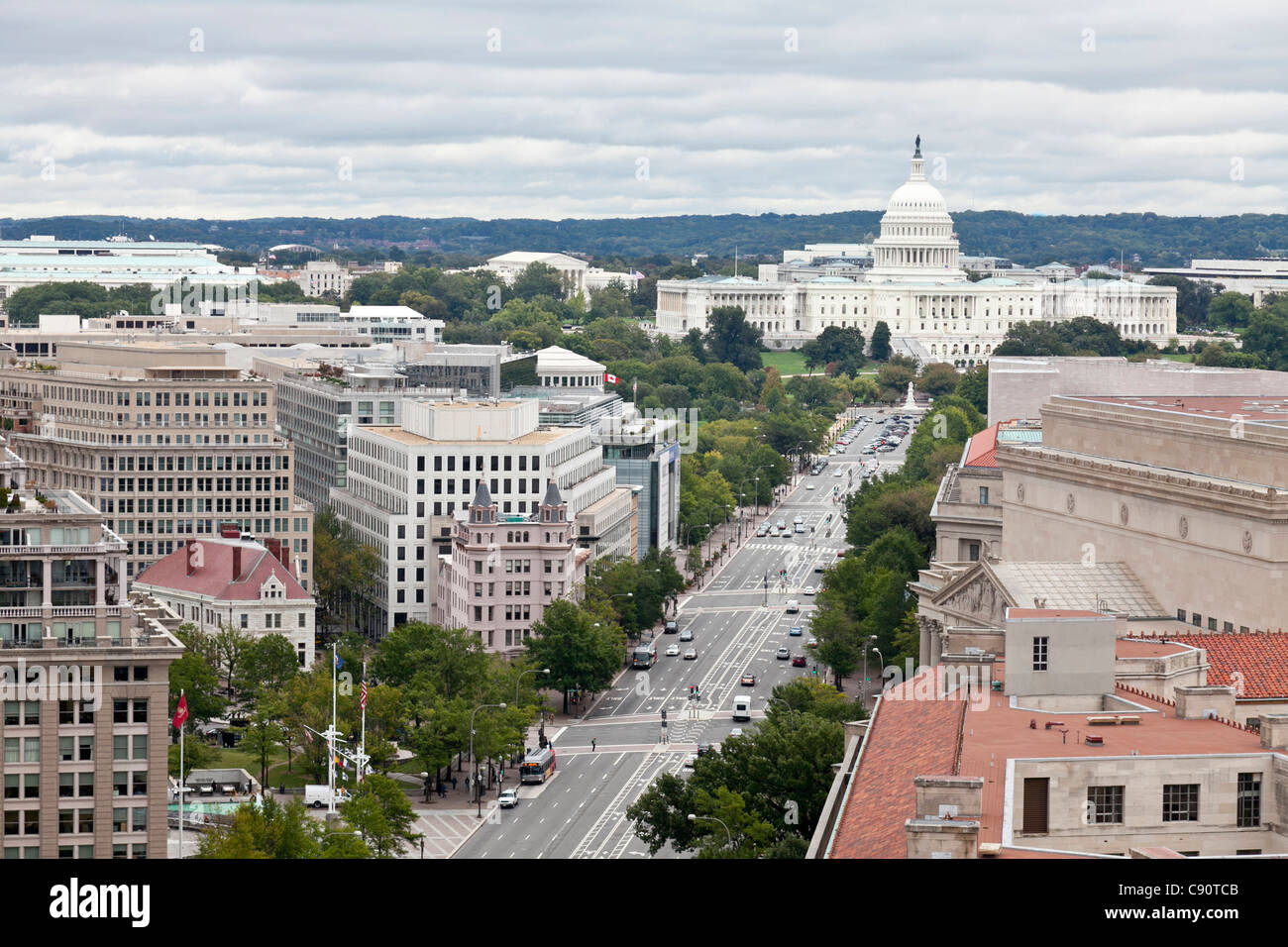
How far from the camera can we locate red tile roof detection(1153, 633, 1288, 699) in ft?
182

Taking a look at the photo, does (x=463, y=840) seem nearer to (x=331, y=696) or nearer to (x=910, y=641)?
(x=331, y=696)

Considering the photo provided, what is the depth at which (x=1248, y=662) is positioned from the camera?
59.8 meters

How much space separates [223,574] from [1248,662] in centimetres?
6840

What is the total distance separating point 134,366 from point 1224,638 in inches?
4192

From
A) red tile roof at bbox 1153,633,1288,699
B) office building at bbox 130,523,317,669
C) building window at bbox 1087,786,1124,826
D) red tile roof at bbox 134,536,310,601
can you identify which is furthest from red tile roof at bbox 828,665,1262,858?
red tile roof at bbox 134,536,310,601

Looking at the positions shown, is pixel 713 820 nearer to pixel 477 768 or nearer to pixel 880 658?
pixel 477 768

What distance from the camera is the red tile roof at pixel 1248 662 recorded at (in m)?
55.3

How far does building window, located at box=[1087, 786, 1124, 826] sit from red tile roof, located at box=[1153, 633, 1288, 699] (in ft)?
46.2

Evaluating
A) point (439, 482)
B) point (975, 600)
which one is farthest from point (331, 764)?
point (439, 482)

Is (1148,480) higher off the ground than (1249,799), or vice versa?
(1148,480)

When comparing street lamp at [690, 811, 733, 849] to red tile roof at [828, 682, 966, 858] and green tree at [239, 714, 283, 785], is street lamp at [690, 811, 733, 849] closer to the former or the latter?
red tile roof at [828, 682, 966, 858]

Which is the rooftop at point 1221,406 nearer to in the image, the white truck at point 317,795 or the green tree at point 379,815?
the green tree at point 379,815

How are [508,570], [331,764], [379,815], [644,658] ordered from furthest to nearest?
[644,658]
[508,570]
[331,764]
[379,815]
